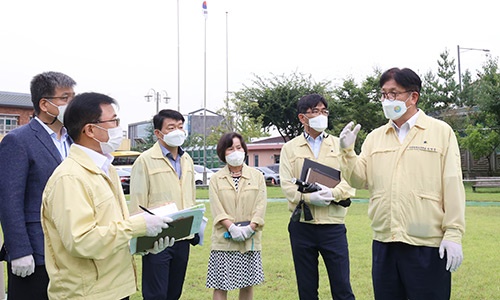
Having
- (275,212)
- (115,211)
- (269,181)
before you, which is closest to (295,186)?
(115,211)

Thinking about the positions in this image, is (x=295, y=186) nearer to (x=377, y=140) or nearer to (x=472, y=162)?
(x=377, y=140)

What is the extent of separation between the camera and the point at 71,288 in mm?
2365

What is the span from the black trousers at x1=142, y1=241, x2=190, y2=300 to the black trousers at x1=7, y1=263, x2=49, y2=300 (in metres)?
1.05

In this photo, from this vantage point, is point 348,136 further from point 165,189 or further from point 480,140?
point 480,140

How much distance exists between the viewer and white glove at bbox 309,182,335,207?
154 inches

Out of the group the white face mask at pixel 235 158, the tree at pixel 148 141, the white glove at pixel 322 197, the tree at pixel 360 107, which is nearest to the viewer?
the white glove at pixel 322 197

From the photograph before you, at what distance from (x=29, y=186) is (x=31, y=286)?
23.1 inches

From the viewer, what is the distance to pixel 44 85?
320 centimetres

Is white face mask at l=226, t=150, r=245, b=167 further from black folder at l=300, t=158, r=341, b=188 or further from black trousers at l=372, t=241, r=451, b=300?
black trousers at l=372, t=241, r=451, b=300

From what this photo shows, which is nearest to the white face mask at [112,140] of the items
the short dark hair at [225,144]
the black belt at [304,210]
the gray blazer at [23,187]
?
the gray blazer at [23,187]

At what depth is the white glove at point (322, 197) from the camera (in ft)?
12.8

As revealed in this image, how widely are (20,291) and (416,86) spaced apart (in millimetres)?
2726

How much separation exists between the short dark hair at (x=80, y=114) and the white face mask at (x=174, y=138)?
1.74m

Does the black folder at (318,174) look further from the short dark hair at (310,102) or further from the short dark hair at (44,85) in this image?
the short dark hair at (44,85)
